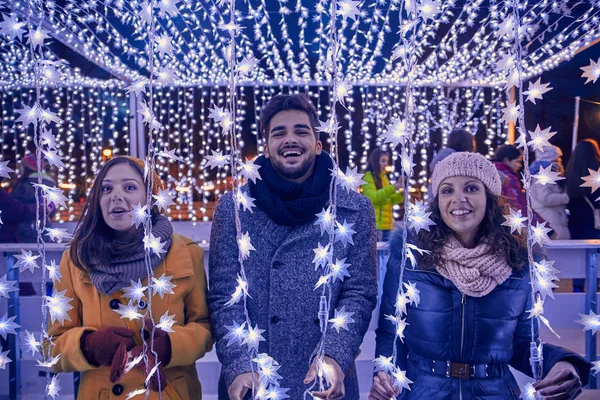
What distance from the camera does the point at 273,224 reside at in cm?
191

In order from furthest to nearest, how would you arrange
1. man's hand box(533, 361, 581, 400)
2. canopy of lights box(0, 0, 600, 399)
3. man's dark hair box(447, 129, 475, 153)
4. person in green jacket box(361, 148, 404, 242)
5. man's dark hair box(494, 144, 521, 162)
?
1. person in green jacket box(361, 148, 404, 242)
2. man's dark hair box(494, 144, 521, 162)
3. man's dark hair box(447, 129, 475, 153)
4. man's hand box(533, 361, 581, 400)
5. canopy of lights box(0, 0, 600, 399)

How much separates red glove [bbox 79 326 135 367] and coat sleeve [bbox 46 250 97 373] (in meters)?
0.02

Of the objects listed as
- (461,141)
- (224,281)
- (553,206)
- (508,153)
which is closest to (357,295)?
(224,281)

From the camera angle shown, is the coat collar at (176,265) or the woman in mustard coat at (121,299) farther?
the coat collar at (176,265)

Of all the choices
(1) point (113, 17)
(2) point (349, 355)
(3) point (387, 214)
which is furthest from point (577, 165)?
(1) point (113, 17)

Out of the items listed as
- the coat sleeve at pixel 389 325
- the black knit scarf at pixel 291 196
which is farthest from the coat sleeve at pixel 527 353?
the black knit scarf at pixel 291 196

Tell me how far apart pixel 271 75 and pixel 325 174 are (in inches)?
249

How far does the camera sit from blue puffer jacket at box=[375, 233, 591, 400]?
172 centimetres

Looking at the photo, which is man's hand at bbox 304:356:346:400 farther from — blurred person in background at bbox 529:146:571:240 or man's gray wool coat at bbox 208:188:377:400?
blurred person in background at bbox 529:146:571:240

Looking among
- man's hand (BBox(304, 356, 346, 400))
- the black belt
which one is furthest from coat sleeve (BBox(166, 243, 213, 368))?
the black belt

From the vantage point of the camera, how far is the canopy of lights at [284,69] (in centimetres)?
138

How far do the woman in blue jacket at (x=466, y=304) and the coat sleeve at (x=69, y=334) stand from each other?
36.4 inches

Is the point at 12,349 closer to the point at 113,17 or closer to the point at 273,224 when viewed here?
the point at 273,224

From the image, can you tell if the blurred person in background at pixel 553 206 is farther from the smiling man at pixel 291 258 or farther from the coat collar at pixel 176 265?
the coat collar at pixel 176 265
